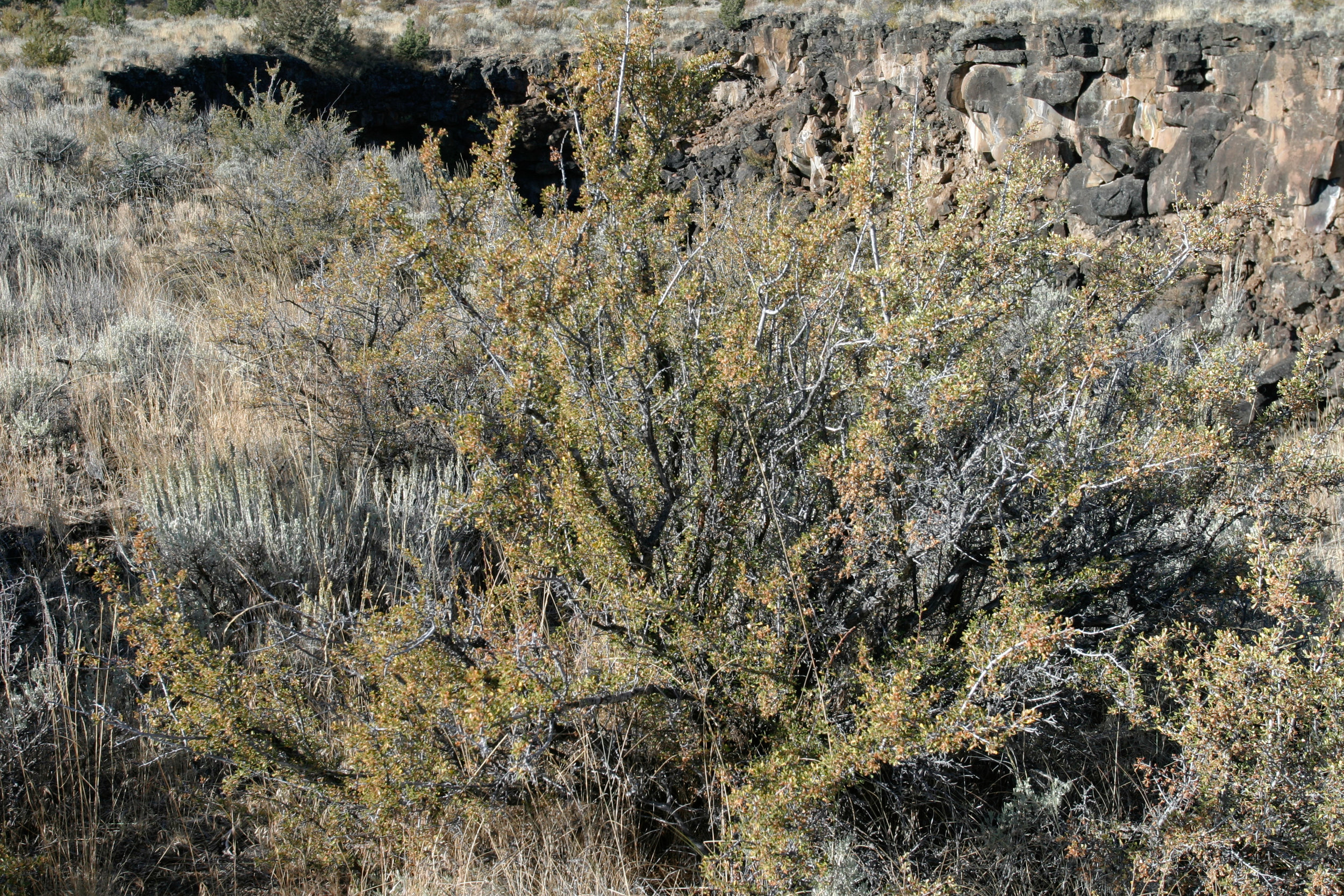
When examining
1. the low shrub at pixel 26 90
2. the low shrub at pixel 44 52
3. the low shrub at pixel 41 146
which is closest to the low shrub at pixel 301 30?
the low shrub at pixel 44 52

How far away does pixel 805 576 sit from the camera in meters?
2.11

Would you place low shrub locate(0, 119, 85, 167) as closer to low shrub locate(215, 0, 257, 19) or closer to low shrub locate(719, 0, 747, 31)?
low shrub locate(719, 0, 747, 31)

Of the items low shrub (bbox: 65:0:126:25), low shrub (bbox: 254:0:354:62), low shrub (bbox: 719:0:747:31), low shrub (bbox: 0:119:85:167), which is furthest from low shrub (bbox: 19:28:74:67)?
low shrub (bbox: 719:0:747:31)

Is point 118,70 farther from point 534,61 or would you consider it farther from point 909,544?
point 909,544

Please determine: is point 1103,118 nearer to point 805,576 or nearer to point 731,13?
point 805,576

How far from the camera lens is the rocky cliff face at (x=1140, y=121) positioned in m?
6.36

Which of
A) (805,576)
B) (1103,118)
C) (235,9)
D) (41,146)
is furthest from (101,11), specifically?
(805,576)

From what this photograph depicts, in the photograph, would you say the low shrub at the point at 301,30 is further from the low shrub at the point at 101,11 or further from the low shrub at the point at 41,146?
the low shrub at the point at 41,146

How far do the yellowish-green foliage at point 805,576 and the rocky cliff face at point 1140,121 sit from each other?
1264 mm

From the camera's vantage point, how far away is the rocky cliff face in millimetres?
6363

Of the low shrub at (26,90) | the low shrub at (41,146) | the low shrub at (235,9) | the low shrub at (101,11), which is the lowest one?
the low shrub at (41,146)

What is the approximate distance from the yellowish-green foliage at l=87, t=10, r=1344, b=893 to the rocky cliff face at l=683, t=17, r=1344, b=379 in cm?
126

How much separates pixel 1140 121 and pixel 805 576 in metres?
7.77

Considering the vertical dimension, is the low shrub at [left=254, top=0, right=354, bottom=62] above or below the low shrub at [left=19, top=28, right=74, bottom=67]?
above
